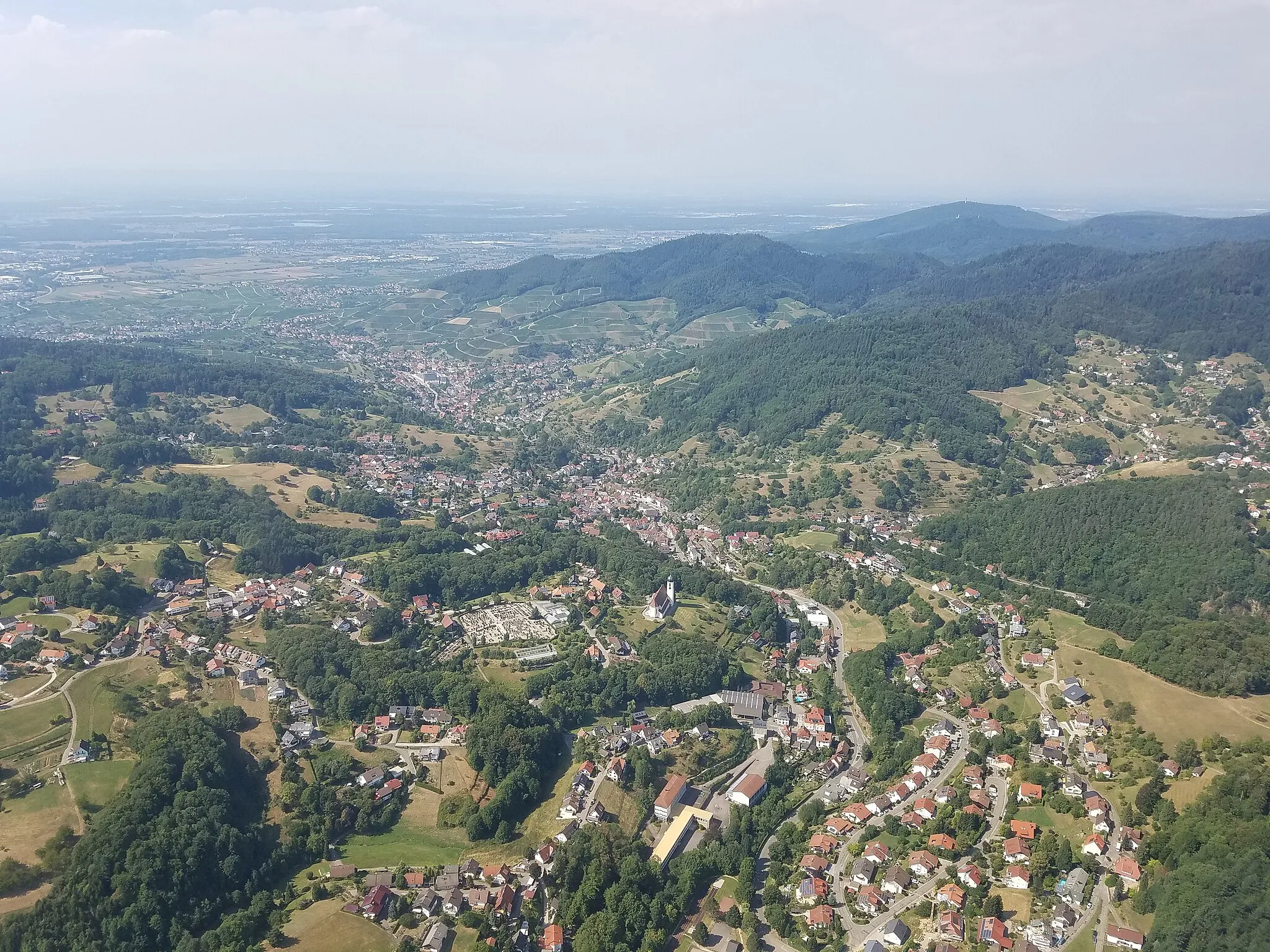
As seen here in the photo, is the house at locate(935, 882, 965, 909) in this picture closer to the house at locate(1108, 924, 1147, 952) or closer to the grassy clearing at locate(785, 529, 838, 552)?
the house at locate(1108, 924, 1147, 952)

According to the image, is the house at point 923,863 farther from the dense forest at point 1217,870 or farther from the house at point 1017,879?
the dense forest at point 1217,870

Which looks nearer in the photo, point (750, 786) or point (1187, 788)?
point (1187, 788)

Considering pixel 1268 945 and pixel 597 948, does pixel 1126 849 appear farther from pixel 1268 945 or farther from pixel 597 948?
pixel 597 948

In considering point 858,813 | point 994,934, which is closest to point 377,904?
point 858,813

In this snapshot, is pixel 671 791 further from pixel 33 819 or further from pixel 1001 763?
pixel 33 819

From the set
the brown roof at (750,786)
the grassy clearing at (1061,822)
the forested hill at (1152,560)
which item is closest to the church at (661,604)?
the brown roof at (750,786)

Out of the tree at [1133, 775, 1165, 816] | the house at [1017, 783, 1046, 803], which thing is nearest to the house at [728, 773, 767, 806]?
the house at [1017, 783, 1046, 803]
